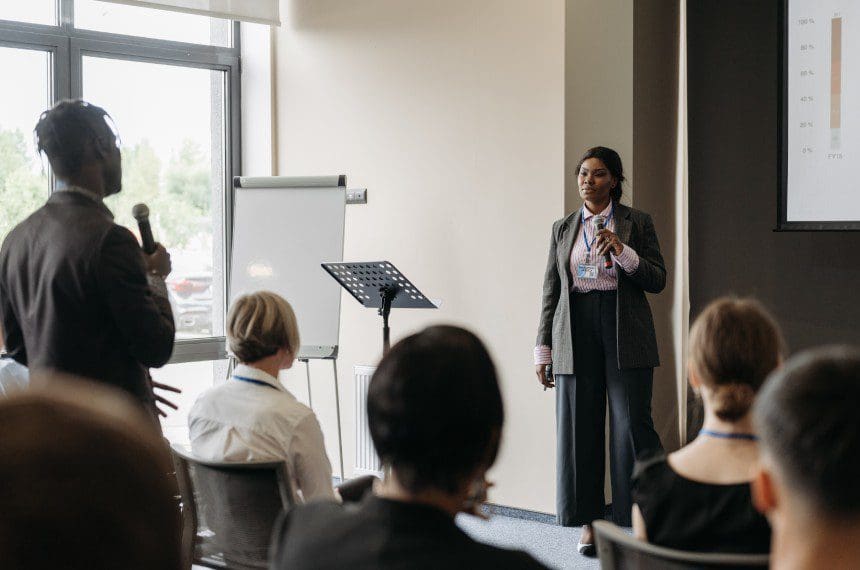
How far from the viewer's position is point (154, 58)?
5910 millimetres

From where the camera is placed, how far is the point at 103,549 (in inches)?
23.5

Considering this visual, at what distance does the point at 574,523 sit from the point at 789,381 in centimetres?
332

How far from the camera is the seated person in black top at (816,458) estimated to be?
3.74 ft

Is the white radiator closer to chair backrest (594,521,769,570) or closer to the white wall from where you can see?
the white wall

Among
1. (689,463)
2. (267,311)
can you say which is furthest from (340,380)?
(689,463)

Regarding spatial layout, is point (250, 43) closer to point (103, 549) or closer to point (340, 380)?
point (340, 380)

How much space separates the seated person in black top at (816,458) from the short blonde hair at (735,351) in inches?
33.2

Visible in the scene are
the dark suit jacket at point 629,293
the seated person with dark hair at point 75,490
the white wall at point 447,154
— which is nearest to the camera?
the seated person with dark hair at point 75,490

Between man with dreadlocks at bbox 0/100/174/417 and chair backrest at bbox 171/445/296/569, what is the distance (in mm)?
213

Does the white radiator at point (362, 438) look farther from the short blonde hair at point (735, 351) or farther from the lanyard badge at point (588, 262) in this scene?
the short blonde hair at point (735, 351)

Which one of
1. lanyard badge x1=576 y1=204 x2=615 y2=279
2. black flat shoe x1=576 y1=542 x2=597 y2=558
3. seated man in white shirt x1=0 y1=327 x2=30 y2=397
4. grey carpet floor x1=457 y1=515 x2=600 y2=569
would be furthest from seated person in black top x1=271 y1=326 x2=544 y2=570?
black flat shoe x1=576 y1=542 x2=597 y2=558

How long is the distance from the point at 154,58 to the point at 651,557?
16.4ft

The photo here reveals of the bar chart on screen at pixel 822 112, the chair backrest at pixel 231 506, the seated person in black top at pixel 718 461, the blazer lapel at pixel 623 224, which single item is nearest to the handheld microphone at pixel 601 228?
the blazer lapel at pixel 623 224

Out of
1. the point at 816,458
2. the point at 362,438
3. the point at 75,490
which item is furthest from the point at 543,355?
A: the point at 75,490
